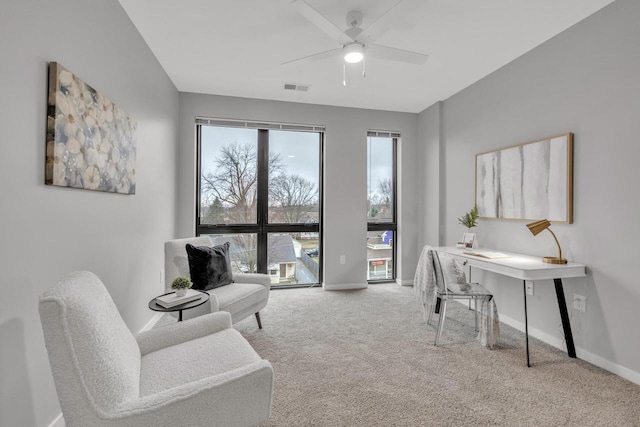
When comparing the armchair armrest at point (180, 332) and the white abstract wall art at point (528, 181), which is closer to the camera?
the armchair armrest at point (180, 332)

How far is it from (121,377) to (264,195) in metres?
3.25

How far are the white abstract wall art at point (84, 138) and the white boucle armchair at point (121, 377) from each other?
621 millimetres

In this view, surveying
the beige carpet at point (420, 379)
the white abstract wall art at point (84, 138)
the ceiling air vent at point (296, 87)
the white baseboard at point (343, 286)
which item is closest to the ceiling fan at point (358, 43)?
the ceiling air vent at point (296, 87)

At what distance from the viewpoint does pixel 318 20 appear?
201 centimetres

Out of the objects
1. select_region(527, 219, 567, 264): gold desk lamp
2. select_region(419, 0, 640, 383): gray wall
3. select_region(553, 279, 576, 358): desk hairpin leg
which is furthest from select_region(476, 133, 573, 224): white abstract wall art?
select_region(553, 279, 576, 358): desk hairpin leg

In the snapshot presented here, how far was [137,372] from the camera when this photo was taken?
1.31 metres

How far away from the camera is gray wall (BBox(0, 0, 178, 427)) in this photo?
1.21 m

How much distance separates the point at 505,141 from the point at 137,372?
346 centimetres

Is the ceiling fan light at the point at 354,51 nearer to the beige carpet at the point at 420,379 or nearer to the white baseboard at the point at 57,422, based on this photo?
the beige carpet at the point at 420,379

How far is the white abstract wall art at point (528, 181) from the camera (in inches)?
97.9

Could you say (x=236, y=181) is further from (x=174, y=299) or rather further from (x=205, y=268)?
(x=174, y=299)

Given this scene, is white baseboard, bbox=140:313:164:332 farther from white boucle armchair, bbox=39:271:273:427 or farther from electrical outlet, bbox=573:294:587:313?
electrical outlet, bbox=573:294:587:313

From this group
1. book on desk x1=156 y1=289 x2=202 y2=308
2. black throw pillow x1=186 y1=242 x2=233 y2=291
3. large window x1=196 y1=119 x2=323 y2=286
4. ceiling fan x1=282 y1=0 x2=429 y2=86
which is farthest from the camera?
large window x1=196 y1=119 x2=323 y2=286

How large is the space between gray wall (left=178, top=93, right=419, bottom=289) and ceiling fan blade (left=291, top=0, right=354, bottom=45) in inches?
76.8
